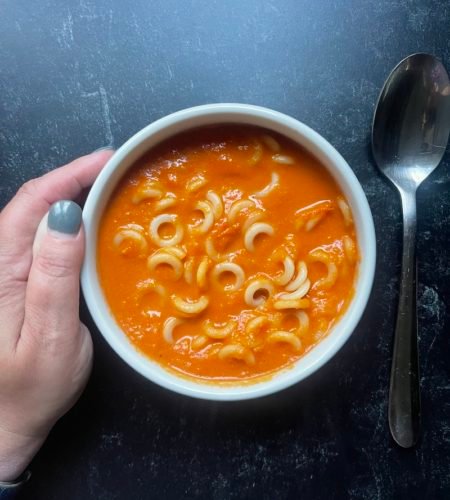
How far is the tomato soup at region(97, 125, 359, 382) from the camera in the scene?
6.35 ft

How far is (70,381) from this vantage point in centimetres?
201

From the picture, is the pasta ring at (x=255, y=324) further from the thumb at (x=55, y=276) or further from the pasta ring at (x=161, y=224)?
the thumb at (x=55, y=276)

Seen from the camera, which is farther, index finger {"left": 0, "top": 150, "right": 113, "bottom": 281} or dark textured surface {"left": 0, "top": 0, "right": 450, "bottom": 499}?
dark textured surface {"left": 0, "top": 0, "right": 450, "bottom": 499}

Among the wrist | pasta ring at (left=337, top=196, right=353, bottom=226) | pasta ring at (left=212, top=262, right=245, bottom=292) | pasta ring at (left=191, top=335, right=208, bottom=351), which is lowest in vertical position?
the wrist

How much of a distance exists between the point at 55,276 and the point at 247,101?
2.85 feet

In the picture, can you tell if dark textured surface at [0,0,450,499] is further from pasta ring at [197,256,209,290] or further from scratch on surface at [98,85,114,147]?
pasta ring at [197,256,209,290]

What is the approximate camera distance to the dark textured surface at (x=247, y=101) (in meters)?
2.20

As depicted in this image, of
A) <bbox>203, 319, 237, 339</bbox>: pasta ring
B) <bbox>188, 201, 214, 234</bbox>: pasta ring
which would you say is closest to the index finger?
<bbox>188, 201, 214, 234</bbox>: pasta ring

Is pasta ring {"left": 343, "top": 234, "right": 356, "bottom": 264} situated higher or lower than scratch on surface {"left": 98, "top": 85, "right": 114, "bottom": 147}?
lower

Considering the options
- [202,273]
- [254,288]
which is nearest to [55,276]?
[202,273]

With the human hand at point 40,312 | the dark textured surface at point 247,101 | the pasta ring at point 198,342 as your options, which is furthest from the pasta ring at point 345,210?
the human hand at point 40,312

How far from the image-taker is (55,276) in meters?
1.85

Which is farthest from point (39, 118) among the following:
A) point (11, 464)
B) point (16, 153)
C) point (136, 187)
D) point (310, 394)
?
point (310, 394)

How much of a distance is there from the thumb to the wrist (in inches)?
15.0
